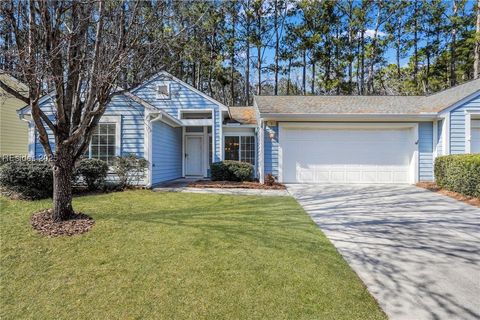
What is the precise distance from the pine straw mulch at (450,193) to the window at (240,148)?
6869 mm

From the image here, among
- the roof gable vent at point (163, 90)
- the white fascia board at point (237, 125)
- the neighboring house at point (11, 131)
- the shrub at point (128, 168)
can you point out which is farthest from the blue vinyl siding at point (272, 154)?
the neighboring house at point (11, 131)

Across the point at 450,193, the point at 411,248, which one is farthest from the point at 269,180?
the point at 411,248

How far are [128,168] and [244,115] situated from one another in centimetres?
721

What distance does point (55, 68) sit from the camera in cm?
457

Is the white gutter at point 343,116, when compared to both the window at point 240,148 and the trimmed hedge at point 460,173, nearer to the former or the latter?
the trimmed hedge at point 460,173

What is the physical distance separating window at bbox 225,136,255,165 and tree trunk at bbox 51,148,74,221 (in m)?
8.69

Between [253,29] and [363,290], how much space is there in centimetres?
2316

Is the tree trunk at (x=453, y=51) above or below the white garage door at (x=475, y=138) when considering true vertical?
above

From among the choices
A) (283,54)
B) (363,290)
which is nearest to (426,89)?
(283,54)

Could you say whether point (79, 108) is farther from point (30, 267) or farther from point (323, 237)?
point (323, 237)

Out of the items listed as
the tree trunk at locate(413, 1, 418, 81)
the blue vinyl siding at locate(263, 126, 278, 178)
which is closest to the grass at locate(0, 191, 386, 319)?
the blue vinyl siding at locate(263, 126, 278, 178)

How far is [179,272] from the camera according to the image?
3279 mm

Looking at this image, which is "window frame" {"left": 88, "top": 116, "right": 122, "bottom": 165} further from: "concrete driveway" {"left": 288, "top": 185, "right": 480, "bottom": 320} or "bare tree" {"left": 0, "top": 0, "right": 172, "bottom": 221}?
"concrete driveway" {"left": 288, "top": 185, "right": 480, "bottom": 320}

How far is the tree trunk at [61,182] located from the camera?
477cm
